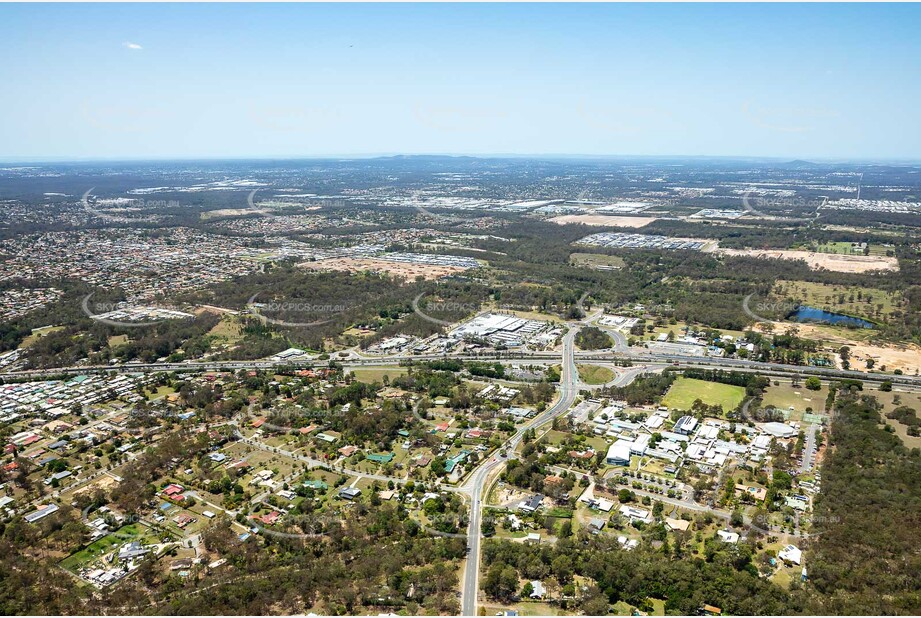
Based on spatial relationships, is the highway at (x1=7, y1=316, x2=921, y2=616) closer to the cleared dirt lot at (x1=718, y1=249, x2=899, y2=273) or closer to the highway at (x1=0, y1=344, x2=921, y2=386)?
the highway at (x1=0, y1=344, x2=921, y2=386)

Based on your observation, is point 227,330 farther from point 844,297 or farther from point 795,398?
point 844,297

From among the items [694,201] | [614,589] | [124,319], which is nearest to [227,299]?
[124,319]

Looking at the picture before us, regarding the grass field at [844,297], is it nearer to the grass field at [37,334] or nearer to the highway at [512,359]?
the highway at [512,359]

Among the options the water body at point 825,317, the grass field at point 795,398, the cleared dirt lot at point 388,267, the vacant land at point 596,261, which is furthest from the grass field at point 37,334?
the water body at point 825,317

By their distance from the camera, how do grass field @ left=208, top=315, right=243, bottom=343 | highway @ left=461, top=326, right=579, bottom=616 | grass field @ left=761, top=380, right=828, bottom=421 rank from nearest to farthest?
highway @ left=461, top=326, right=579, bottom=616, grass field @ left=761, top=380, right=828, bottom=421, grass field @ left=208, top=315, right=243, bottom=343

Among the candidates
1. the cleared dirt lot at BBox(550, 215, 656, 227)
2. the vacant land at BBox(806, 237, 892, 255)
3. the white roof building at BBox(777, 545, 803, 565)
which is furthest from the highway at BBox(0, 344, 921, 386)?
the cleared dirt lot at BBox(550, 215, 656, 227)

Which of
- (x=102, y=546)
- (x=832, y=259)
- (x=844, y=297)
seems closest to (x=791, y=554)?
(x=102, y=546)

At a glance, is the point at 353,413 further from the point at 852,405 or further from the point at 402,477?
the point at 852,405
